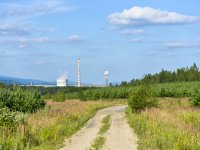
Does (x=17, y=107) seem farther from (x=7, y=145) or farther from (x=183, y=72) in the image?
(x=183, y=72)

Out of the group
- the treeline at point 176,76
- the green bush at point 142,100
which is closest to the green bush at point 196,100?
the green bush at point 142,100

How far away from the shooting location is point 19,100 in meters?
41.9

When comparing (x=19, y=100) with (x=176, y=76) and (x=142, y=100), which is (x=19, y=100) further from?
(x=176, y=76)

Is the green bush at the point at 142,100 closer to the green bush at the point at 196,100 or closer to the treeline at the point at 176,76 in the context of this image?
the green bush at the point at 196,100

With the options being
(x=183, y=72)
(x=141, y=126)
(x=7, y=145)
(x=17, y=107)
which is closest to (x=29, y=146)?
(x=7, y=145)

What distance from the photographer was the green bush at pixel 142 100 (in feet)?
140

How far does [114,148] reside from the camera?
20.3 metres

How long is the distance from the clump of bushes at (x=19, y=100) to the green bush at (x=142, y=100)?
8.65 meters

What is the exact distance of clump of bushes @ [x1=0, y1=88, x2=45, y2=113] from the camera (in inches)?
1592

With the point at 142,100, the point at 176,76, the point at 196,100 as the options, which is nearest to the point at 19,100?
the point at 142,100

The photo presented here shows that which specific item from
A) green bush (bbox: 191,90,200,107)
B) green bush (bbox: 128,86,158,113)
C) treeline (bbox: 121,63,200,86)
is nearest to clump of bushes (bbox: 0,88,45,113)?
green bush (bbox: 128,86,158,113)

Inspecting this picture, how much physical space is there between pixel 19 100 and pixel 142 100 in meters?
10.5

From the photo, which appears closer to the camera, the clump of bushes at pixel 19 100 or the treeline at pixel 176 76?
the clump of bushes at pixel 19 100

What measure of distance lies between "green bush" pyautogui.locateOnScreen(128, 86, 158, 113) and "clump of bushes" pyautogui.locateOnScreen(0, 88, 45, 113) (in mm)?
8652
